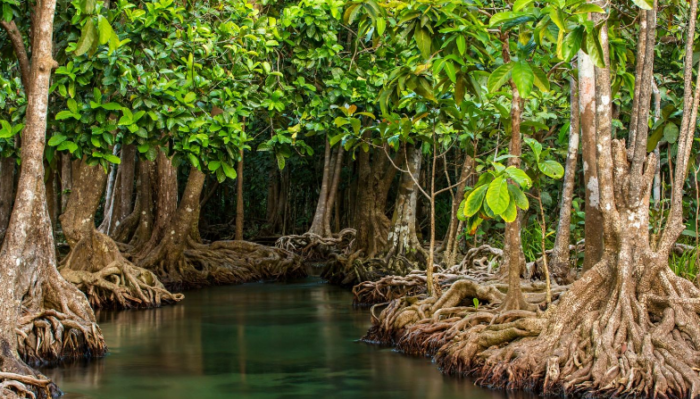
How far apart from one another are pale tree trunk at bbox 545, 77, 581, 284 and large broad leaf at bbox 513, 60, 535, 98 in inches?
141

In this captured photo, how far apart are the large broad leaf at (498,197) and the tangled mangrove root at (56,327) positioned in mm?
4549

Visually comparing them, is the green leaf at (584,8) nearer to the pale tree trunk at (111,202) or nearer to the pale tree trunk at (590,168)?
the pale tree trunk at (590,168)

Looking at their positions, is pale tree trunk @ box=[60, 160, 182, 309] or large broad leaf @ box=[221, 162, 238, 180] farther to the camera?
pale tree trunk @ box=[60, 160, 182, 309]

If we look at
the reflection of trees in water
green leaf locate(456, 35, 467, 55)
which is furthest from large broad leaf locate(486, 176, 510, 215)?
the reflection of trees in water

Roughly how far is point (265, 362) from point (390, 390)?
1830 mm

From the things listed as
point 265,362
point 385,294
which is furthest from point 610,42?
point 385,294

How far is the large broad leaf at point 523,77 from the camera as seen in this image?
602cm

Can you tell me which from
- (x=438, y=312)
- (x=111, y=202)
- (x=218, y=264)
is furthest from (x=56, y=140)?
(x=111, y=202)

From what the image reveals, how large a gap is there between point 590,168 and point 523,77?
2.45m

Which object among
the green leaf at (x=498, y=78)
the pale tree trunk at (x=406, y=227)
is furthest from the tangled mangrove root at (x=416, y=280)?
the green leaf at (x=498, y=78)

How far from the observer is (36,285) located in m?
8.20

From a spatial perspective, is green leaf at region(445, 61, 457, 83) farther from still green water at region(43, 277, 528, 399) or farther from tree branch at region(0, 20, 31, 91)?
tree branch at region(0, 20, 31, 91)

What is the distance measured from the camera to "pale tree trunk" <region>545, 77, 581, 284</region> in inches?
375

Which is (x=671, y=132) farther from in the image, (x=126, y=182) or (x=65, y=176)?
(x=65, y=176)
